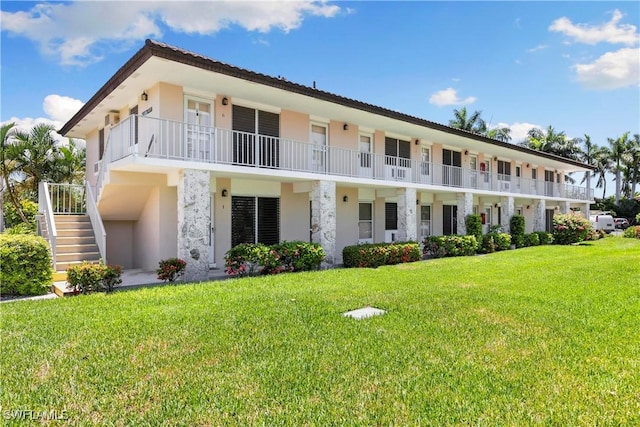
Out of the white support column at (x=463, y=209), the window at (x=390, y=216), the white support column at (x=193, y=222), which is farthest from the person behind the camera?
the white support column at (x=463, y=209)

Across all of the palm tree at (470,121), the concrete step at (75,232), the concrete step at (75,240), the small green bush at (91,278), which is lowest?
the small green bush at (91,278)

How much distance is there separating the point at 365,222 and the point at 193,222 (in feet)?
29.8

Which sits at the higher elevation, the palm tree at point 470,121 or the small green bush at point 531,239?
the palm tree at point 470,121

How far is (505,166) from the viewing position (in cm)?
2644

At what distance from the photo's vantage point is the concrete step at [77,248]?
36.2 feet

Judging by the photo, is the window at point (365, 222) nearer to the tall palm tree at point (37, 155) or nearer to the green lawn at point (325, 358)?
the green lawn at point (325, 358)

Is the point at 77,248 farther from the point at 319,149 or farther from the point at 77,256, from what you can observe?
the point at 319,149

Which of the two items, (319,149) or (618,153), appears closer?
(319,149)

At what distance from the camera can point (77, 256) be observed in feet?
36.4

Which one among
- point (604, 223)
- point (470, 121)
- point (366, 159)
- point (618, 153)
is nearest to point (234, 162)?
point (366, 159)

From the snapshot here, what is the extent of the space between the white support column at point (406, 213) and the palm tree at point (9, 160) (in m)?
18.0

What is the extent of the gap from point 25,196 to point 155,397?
22.8m

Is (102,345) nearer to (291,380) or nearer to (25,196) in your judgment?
(291,380)

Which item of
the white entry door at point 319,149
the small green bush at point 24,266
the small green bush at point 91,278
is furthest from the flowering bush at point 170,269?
the white entry door at point 319,149
